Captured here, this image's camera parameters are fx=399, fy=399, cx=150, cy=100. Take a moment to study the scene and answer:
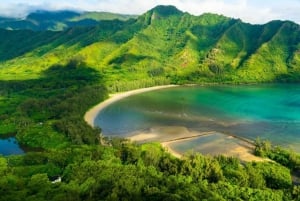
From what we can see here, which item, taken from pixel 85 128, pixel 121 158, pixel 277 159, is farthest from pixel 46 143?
pixel 277 159

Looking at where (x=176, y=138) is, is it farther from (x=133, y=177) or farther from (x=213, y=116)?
(x=133, y=177)

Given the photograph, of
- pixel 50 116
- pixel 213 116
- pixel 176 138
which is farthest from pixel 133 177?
pixel 213 116

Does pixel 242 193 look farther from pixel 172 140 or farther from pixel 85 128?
pixel 85 128

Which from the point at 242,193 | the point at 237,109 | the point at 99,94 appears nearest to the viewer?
the point at 242,193

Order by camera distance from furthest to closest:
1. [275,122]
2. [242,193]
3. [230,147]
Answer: [275,122]
[230,147]
[242,193]

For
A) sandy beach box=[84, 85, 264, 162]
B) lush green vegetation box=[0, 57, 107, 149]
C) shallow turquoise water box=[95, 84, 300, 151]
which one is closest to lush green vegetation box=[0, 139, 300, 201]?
sandy beach box=[84, 85, 264, 162]

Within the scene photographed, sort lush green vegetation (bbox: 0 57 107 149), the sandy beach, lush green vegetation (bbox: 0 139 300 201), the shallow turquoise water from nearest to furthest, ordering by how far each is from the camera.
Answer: lush green vegetation (bbox: 0 139 300 201)
the sandy beach
lush green vegetation (bbox: 0 57 107 149)
the shallow turquoise water

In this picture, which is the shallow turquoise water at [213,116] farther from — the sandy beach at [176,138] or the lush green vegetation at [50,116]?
the lush green vegetation at [50,116]

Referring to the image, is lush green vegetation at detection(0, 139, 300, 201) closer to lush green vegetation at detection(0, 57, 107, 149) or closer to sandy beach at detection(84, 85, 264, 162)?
sandy beach at detection(84, 85, 264, 162)

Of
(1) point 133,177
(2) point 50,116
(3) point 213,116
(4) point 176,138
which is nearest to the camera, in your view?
(1) point 133,177
